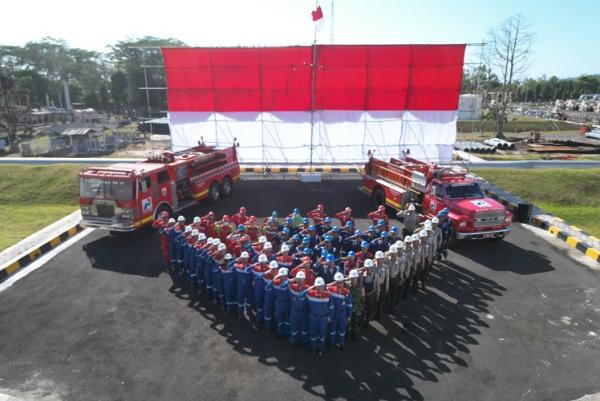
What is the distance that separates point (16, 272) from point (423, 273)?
11205 mm

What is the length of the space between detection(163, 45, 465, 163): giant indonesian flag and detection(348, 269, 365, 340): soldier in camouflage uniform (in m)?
14.5

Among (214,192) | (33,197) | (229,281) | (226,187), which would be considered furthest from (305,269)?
(33,197)

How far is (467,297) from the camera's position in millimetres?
A: 9758

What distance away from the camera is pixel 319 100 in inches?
835

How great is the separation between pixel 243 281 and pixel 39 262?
737 cm

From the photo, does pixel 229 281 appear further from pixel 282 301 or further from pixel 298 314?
pixel 298 314

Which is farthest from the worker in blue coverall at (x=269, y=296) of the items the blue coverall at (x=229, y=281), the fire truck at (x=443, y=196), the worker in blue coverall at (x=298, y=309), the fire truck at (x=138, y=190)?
the fire truck at (x=443, y=196)

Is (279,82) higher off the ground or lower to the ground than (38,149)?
higher

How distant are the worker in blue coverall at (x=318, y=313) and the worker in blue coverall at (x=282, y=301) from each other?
21.8 inches

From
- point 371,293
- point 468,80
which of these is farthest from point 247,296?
point 468,80

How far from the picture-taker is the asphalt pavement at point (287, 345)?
6.86 m

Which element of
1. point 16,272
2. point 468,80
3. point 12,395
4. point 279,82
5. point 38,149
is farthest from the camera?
point 468,80

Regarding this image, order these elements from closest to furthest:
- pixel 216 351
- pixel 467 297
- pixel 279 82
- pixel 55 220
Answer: pixel 216 351, pixel 467 297, pixel 55 220, pixel 279 82

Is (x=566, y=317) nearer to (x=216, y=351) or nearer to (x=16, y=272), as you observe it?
(x=216, y=351)
